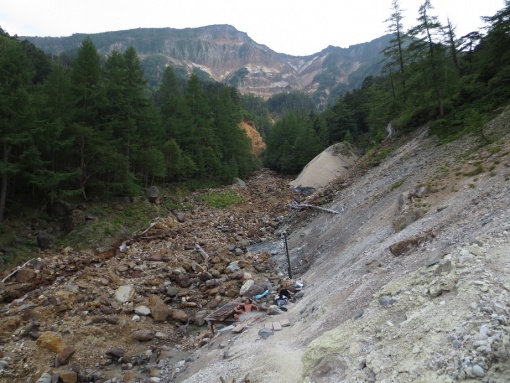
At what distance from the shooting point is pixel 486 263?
6.40 meters

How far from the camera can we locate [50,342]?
11062 millimetres

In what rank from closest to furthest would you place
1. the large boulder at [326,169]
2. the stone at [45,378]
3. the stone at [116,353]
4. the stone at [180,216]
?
the stone at [45,378]
the stone at [116,353]
the stone at [180,216]
the large boulder at [326,169]

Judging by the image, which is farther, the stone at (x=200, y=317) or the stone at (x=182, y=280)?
the stone at (x=182, y=280)

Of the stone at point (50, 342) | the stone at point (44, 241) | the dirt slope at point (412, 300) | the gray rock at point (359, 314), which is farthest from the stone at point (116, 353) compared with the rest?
the stone at point (44, 241)

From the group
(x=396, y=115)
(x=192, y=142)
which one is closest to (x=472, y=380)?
(x=396, y=115)

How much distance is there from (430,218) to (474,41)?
131 feet

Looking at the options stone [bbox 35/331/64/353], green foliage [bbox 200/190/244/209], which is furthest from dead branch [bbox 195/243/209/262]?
green foliage [bbox 200/190/244/209]

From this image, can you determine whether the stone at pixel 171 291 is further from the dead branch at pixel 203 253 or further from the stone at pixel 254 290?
the dead branch at pixel 203 253

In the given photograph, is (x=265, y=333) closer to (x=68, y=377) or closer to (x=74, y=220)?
(x=68, y=377)

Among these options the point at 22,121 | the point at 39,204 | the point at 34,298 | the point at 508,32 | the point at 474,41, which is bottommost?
the point at 34,298

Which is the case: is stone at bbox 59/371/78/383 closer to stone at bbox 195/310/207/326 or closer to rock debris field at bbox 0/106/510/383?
rock debris field at bbox 0/106/510/383

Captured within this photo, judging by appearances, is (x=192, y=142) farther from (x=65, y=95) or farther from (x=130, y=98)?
(x=65, y=95)

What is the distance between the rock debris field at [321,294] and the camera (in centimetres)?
552

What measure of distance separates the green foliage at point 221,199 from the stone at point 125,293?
65.9 ft
